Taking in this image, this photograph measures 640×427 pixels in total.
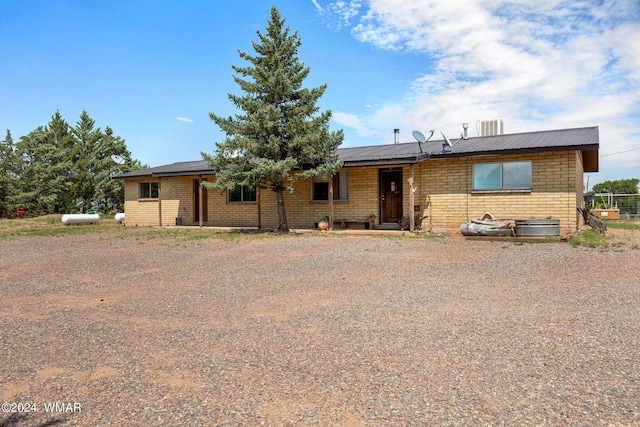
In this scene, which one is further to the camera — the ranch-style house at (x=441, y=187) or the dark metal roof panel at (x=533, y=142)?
the ranch-style house at (x=441, y=187)

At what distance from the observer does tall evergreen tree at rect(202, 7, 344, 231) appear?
1466 cm

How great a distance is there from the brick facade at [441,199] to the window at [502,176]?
6.5 inches

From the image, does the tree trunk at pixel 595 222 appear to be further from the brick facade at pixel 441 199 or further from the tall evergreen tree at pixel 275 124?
the tall evergreen tree at pixel 275 124

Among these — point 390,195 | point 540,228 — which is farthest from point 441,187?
point 540,228

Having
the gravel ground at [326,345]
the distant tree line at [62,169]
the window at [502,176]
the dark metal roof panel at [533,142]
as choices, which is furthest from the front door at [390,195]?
the distant tree line at [62,169]

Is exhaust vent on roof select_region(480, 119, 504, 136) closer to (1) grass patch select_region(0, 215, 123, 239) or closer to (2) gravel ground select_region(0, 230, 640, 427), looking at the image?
(2) gravel ground select_region(0, 230, 640, 427)

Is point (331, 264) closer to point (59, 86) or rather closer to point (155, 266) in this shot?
point (155, 266)

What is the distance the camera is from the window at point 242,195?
61.8 ft

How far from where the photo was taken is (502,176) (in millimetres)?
13961

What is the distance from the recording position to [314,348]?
384 centimetres

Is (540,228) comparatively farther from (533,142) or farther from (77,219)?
(77,219)

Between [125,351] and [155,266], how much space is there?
5238 millimetres

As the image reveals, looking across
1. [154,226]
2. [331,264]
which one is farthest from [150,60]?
[331,264]

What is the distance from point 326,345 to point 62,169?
3570 centimetres
